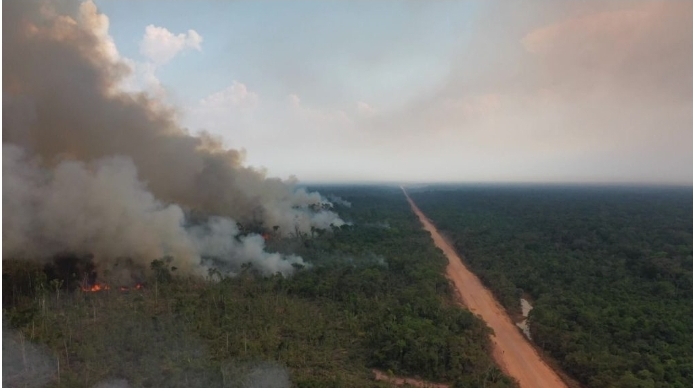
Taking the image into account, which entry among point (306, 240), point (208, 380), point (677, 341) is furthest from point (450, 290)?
point (208, 380)

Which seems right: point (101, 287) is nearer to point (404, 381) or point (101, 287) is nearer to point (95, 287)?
point (95, 287)

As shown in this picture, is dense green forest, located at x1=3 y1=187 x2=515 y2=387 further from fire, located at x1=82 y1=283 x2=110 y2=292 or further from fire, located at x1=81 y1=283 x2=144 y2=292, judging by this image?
fire, located at x1=82 y1=283 x2=110 y2=292

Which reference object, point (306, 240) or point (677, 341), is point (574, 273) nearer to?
point (677, 341)

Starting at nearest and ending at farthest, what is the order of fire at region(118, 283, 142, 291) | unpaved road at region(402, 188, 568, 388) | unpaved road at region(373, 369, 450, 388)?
unpaved road at region(373, 369, 450, 388) < unpaved road at region(402, 188, 568, 388) < fire at region(118, 283, 142, 291)

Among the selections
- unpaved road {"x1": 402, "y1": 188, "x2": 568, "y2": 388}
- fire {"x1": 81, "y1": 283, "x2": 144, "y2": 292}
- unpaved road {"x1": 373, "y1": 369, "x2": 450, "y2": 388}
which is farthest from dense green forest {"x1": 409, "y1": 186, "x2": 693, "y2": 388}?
fire {"x1": 81, "y1": 283, "x2": 144, "y2": 292}

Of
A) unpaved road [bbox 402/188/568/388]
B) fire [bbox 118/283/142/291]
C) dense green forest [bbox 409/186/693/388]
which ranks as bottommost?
unpaved road [bbox 402/188/568/388]

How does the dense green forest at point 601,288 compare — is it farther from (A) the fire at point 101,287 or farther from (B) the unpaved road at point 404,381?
(A) the fire at point 101,287

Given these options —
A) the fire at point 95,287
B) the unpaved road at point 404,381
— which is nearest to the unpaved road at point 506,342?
the unpaved road at point 404,381

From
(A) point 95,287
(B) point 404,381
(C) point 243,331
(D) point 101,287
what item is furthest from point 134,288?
(B) point 404,381
